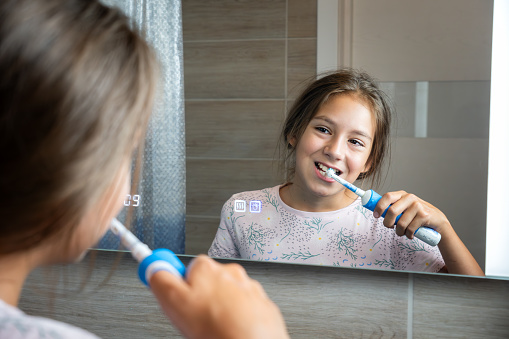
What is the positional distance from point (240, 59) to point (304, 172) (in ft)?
0.64

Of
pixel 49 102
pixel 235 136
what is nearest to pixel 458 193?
pixel 235 136

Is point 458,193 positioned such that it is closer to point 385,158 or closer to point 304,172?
point 385,158

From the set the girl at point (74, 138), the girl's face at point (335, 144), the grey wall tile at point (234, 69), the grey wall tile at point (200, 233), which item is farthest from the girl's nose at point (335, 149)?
the girl at point (74, 138)

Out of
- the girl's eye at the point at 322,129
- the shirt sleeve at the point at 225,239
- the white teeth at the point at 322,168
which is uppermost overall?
the girl's eye at the point at 322,129

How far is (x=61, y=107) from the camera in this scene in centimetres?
39

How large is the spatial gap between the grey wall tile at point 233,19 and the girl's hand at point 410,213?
0.29 m

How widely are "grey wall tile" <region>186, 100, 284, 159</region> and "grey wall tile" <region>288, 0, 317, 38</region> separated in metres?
0.10

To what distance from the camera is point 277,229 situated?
31.6 inches

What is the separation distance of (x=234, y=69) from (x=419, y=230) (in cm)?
36

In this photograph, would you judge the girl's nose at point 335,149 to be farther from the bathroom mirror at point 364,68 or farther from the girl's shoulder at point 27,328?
the girl's shoulder at point 27,328

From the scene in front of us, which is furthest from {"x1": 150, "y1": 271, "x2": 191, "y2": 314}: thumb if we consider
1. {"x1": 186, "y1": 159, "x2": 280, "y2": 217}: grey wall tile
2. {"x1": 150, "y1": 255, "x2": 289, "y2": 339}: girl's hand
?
{"x1": 186, "y1": 159, "x2": 280, "y2": 217}: grey wall tile

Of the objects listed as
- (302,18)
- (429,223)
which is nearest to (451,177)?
(429,223)

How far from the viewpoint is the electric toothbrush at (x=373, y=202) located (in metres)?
0.74

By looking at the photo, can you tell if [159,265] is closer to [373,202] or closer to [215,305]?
[215,305]
